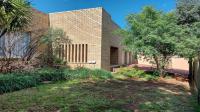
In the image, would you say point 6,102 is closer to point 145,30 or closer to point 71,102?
point 71,102

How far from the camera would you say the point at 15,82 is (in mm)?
8617

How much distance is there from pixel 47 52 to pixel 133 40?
6.44 m

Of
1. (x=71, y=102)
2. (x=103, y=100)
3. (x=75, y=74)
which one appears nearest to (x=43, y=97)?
(x=71, y=102)

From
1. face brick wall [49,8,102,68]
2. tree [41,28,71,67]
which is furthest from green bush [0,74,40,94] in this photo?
face brick wall [49,8,102,68]

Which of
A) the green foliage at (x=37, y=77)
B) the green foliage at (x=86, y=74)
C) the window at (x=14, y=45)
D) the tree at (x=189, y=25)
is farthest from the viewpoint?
the window at (x=14, y=45)

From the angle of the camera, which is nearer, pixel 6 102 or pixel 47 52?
pixel 6 102

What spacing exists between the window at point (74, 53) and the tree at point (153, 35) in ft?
11.7

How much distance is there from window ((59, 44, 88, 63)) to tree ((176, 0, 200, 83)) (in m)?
7.01

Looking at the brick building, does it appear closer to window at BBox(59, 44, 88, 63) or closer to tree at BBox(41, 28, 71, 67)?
window at BBox(59, 44, 88, 63)

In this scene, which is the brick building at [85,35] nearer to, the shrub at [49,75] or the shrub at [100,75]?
the shrub at [100,75]

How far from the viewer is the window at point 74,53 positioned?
54.1 ft

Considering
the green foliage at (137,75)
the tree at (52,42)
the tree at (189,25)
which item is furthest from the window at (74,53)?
the tree at (189,25)

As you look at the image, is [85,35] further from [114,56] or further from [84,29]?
[114,56]

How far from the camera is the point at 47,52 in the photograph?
16.0m
